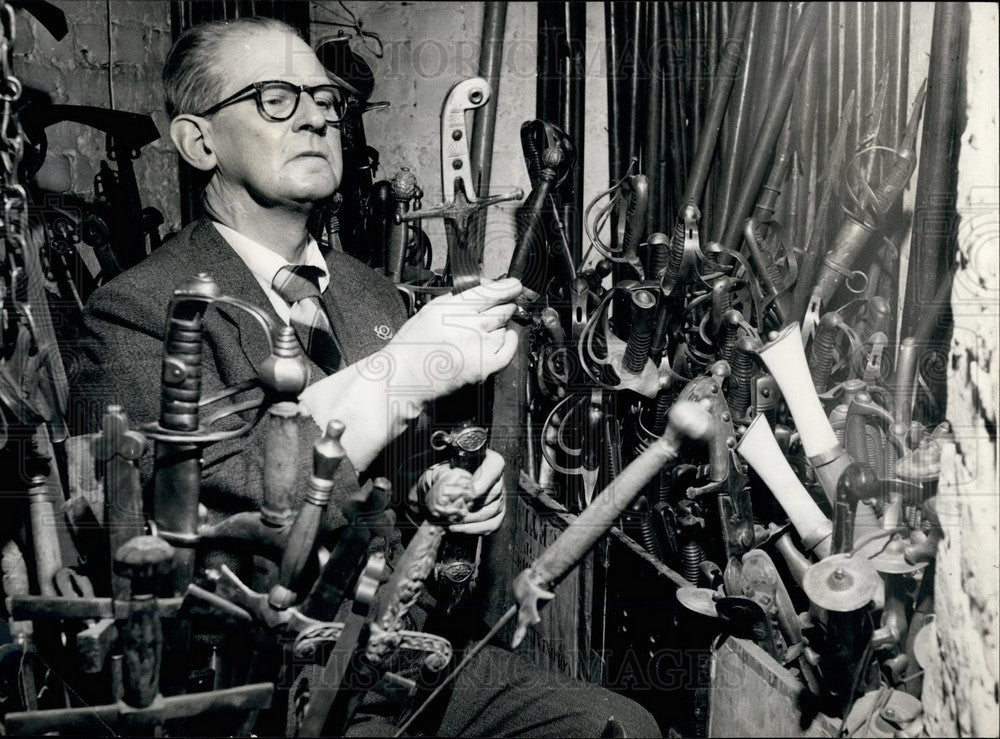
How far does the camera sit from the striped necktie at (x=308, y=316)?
1.50 metres

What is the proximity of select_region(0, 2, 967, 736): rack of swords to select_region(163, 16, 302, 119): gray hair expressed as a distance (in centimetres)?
27

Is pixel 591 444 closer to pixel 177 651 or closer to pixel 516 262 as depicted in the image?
pixel 516 262

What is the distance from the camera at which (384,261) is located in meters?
2.27

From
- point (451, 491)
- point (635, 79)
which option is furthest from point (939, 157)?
point (635, 79)

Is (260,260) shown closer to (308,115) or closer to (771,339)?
(308,115)

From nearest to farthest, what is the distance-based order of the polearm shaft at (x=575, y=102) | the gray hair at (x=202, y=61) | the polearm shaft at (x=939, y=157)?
the polearm shaft at (x=939, y=157)
the gray hair at (x=202, y=61)
the polearm shaft at (x=575, y=102)

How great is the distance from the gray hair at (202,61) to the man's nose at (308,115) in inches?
5.6

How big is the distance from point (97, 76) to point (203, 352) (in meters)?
1.37

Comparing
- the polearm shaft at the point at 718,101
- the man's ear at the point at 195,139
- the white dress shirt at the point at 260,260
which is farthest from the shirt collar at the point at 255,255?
the polearm shaft at the point at 718,101

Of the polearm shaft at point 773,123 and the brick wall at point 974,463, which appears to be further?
the polearm shaft at point 773,123

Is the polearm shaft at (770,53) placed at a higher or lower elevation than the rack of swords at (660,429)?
higher

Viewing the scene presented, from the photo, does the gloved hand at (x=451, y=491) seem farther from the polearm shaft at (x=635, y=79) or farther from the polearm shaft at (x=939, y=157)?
the polearm shaft at (x=635, y=79)

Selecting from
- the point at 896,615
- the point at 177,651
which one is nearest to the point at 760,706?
the point at 896,615

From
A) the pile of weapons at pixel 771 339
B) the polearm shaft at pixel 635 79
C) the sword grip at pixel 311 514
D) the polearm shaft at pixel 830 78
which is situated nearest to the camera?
the sword grip at pixel 311 514
